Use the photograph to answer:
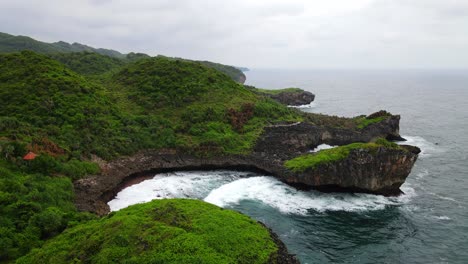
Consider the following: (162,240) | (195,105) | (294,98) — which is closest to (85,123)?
(195,105)

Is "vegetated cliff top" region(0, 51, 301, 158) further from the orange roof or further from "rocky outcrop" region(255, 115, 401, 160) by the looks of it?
the orange roof

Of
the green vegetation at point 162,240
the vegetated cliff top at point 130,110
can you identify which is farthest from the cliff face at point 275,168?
the green vegetation at point 162,240

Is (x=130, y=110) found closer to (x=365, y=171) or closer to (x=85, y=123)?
(x=85, y=123)

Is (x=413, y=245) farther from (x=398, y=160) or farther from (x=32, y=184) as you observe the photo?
(x=32, y=184)

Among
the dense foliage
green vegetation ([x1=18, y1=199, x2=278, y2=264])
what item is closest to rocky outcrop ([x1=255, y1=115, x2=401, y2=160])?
the dense foliage

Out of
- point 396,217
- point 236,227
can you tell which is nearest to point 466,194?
point 396,217
